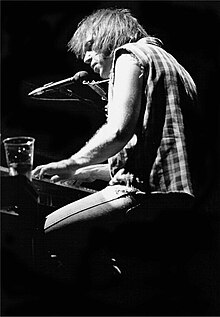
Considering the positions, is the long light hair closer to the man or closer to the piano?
the man

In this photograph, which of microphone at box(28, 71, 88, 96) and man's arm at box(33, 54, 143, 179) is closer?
man's arm at box(33, 54, 143, 179)

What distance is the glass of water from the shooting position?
2418 millimetres

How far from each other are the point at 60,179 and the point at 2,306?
0.43 meters

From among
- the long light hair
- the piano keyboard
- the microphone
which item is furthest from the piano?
the long light hair

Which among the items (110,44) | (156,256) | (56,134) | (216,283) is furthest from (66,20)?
(216,283)

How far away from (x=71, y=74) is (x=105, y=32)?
0.16 m

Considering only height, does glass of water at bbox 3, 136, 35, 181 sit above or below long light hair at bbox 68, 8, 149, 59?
below

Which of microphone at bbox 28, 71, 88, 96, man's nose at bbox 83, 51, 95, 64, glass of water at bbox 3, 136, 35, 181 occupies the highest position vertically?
man's nose at bbox 83, 51, 95, 64

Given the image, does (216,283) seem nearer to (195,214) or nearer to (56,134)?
(195,214)

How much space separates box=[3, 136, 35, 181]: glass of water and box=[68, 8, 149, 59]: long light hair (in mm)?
298

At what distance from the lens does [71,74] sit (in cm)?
250

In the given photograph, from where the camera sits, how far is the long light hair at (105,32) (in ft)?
8.02

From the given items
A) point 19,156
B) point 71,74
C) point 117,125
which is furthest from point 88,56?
point 19,156

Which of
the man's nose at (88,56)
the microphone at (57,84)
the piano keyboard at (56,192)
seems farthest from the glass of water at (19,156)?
the man's nose at (88,56)
